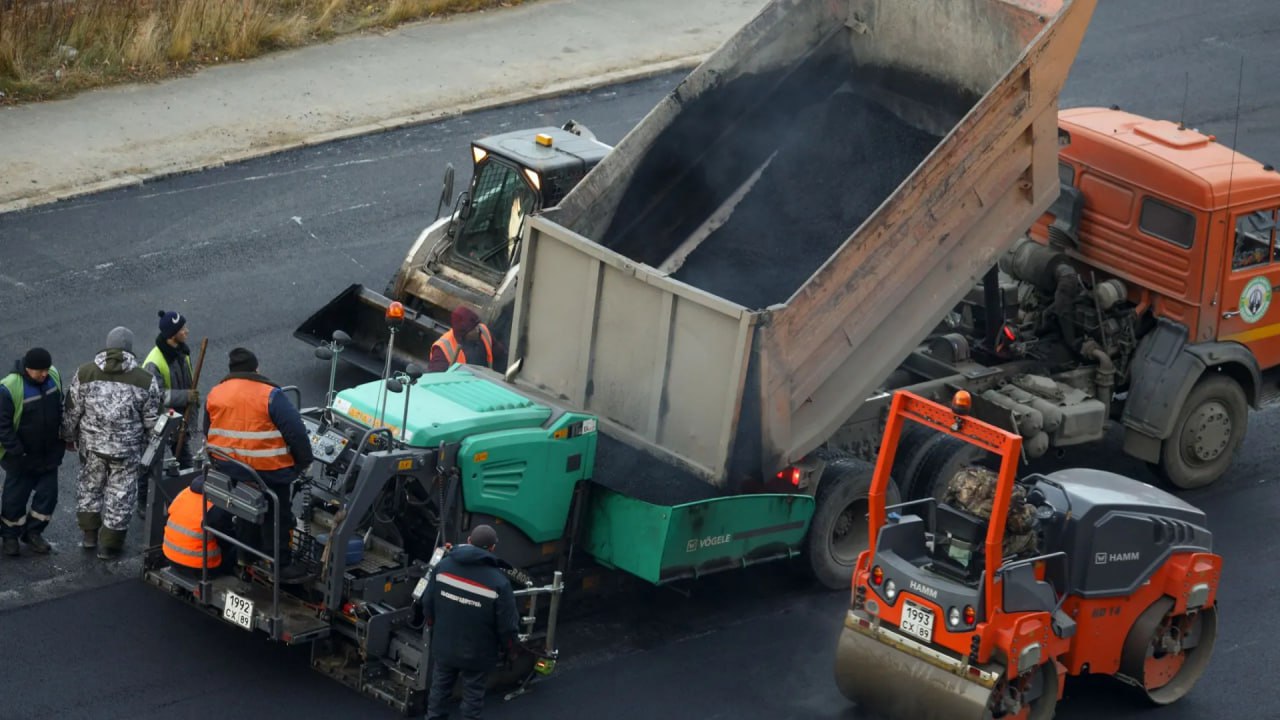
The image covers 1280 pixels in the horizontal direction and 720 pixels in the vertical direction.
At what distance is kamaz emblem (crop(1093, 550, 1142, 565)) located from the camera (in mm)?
10281

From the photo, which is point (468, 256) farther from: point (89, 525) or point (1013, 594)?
point (1013, 594)

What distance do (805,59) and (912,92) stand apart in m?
0.78

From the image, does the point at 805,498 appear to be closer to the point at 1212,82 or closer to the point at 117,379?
the point at 117,379

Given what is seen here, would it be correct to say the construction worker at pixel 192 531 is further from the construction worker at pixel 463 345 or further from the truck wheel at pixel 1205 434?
the truck wheel at pixel 1205 434

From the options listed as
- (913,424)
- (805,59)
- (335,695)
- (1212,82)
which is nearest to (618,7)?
(1212,82)

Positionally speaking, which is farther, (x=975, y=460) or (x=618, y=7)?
(x=618, y=7)

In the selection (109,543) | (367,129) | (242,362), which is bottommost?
(109,543)

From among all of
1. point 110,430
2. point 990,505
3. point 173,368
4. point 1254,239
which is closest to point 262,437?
point 110,430

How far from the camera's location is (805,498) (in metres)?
11.5

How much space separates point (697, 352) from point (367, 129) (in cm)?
862

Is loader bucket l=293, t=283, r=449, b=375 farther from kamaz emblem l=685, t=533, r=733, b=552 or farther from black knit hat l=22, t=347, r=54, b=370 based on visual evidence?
kamaz emblem l=685, t=533, r=733, b=552

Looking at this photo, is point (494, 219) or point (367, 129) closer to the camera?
point (494, 219)

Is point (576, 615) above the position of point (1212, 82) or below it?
below

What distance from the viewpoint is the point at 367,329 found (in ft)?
47.5
